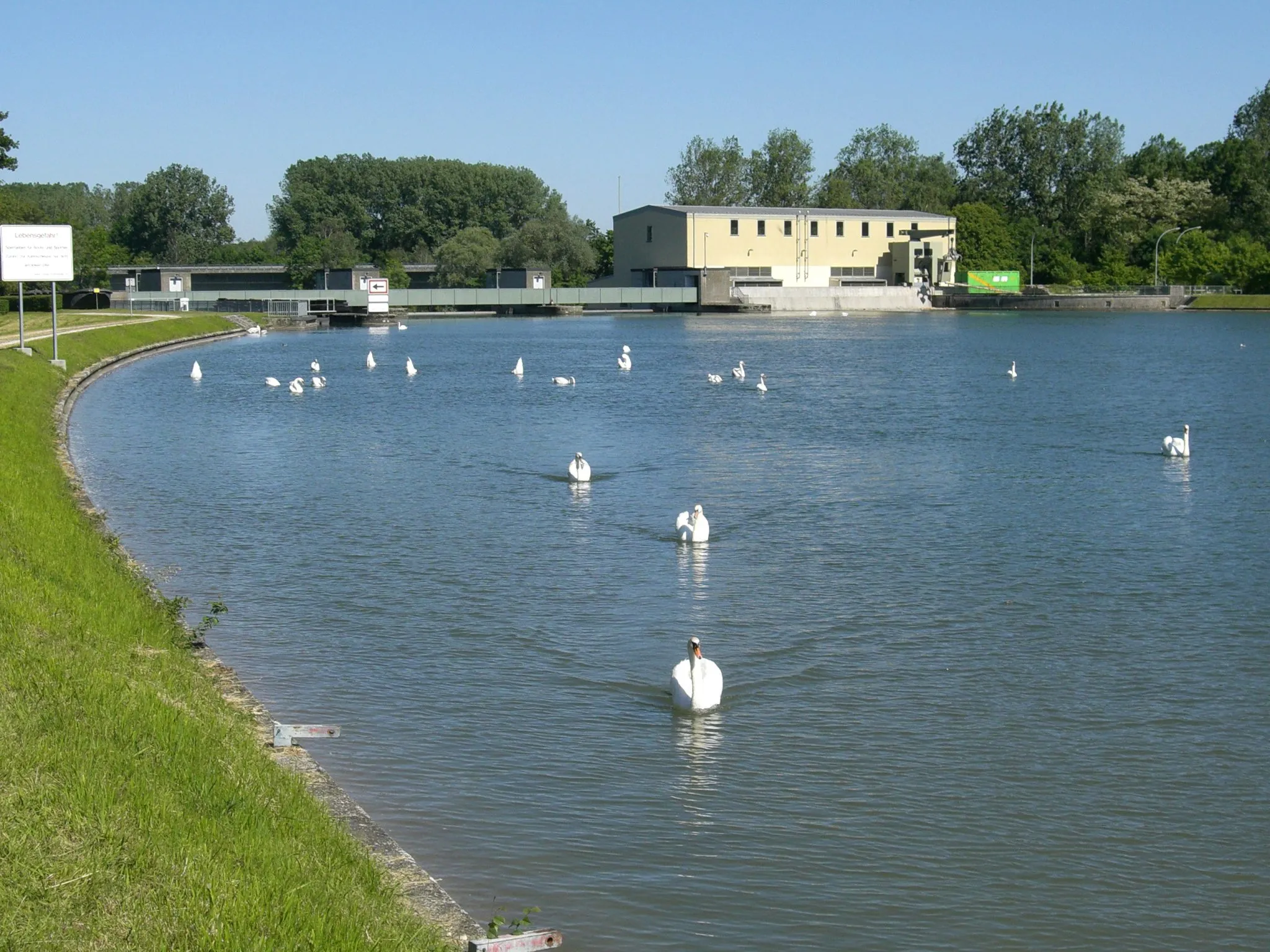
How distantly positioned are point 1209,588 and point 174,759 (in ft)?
44.7

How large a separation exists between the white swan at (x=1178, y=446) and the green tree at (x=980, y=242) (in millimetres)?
118372

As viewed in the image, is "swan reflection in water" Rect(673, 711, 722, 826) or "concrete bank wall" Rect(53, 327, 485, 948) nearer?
"concrete bank wall" Rect(53, 327, 485, 948)

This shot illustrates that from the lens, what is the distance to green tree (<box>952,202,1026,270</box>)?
148 m

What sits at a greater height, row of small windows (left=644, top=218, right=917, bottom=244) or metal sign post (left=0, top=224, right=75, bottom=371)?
row of small windows (left=644, top=218, right=917, bottom=244)

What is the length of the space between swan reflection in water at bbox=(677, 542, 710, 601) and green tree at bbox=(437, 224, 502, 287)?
124600 mm

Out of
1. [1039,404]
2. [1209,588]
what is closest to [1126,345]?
[1039,404]

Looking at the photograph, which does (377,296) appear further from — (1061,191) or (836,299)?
(1061,191)

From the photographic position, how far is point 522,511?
2433cm

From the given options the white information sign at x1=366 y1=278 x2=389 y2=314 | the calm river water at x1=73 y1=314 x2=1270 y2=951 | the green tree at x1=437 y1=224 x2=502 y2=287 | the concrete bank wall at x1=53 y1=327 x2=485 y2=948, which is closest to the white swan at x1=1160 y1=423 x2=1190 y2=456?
the calm river water at x1=73 y1=314 x2=1270 y2=951

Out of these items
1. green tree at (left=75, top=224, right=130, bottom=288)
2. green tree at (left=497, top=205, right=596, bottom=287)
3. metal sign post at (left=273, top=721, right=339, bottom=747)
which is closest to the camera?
metal sign post at (left=273, top=721, right=339, bottom=747)

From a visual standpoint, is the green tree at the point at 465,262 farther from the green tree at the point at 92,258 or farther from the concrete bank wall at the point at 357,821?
the concrete bank wall at the point at 357,821

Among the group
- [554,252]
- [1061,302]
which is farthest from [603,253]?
[1061,302]

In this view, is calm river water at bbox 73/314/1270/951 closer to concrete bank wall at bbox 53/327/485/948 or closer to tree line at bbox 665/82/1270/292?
concrete bank wall at bbox 53/327/485/948

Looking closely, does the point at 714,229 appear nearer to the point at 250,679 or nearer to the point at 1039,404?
the point at 1039,404
